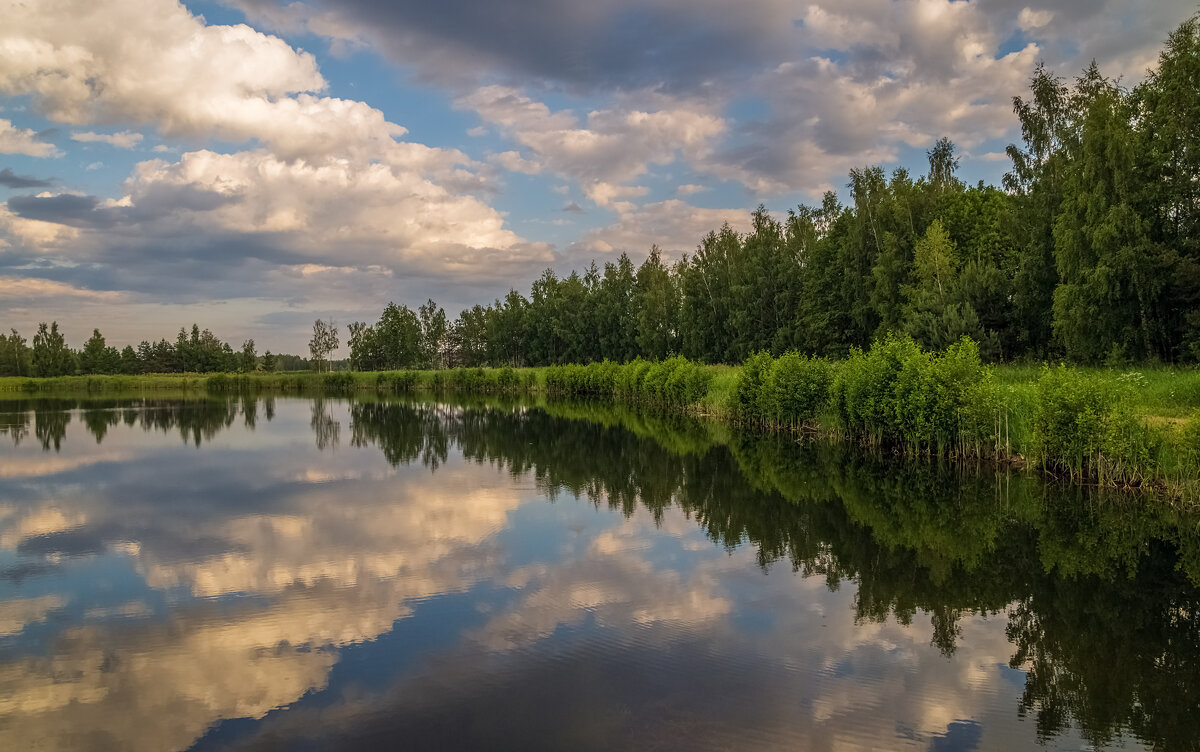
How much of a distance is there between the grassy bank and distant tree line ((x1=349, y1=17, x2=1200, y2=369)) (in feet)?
12.4

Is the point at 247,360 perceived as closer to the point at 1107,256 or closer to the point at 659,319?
the point at 659,319

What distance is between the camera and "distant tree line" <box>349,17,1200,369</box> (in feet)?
97.4

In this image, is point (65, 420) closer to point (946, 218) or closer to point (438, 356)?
point (946, 218)

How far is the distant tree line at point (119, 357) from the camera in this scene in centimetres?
11350

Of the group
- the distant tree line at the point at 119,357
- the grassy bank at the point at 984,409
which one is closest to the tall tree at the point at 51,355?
the distant tree line at the point at 119,357

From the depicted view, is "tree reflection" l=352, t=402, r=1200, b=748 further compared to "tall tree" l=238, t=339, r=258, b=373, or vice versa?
"tall tree" l=238, t=339, r=258, b=373

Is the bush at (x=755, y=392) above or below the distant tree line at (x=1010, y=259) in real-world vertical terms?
below

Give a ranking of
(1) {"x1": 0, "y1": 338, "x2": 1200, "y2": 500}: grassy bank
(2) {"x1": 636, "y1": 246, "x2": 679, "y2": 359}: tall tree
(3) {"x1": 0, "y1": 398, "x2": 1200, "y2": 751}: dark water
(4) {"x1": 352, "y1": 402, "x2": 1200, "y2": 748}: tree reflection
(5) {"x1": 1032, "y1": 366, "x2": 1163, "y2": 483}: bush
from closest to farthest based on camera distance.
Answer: (3) {"x1": 0, "y1": 398, "x2": 1200, "y2": 751}: dark water
(4) {"x1": 352, "y1": 402, "x2": 1200, "y2": 748}: tree reflection
(5) {"x1": 1032, "y1": 366, "x2": 1163, "y2": 483}: bush
(1) {"x1": 0, "y1": 338, "x2": 1200, "y2": 500}: grassy bank
(2) {"x1": 636, "y1": 246, "x2": 679, "y2": 359}: tall tree

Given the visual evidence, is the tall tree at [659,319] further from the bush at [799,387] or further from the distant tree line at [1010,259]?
the bush at [799,387]

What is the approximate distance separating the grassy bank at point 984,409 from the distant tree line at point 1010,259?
12.4 feet

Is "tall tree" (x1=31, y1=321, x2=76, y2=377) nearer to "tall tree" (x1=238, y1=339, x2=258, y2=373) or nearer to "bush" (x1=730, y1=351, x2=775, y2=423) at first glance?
"tall tree" (x1=238, y1=339, x2=258, y2=373)

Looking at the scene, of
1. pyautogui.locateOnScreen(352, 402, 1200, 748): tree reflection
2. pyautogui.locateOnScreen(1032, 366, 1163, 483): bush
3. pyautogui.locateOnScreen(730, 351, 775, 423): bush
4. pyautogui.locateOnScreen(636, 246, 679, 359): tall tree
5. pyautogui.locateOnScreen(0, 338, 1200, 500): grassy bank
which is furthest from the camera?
pyautogui.locateOnScreen(636, 246, 679, 359): tall tree

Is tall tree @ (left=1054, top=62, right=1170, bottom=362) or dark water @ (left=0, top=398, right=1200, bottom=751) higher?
tall tree @ (left=1054, top=62, right=1170, bottom=362)

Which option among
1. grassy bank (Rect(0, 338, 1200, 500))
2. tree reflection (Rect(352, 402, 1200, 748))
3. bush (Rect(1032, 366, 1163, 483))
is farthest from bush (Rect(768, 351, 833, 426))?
bush (Rect(1032, 366, 1163, 483))
